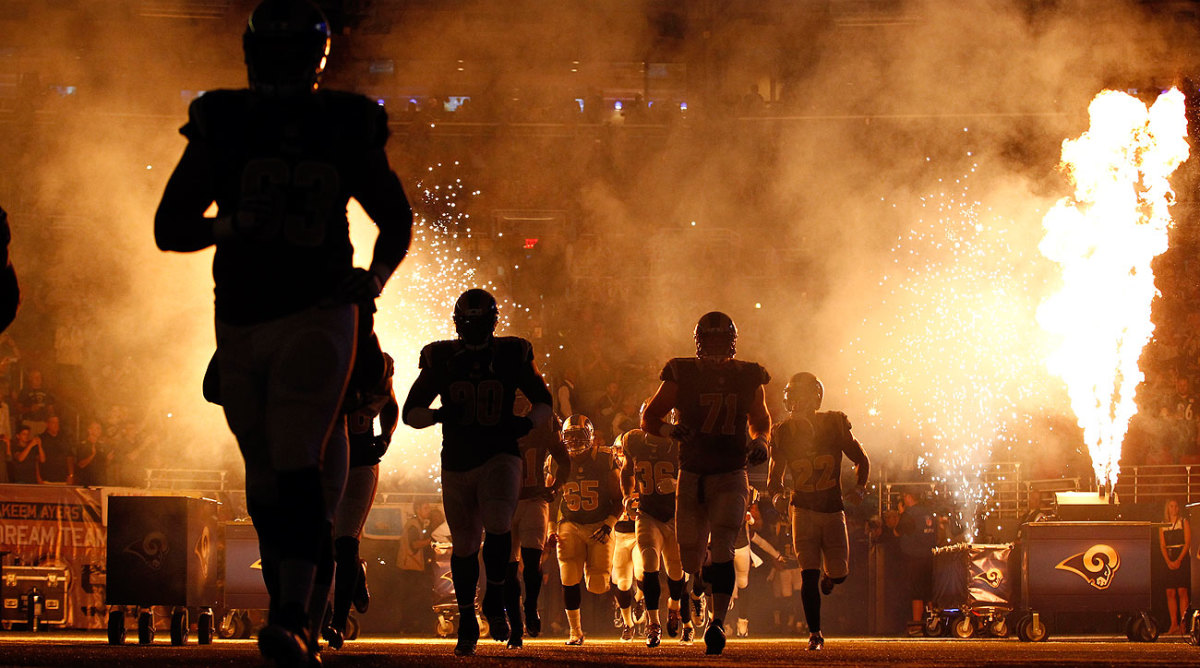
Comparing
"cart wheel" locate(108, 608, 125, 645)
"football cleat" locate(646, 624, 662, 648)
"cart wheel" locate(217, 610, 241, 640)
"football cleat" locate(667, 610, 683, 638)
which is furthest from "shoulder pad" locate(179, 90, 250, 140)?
"cart wheel" locate(217, 610, 241, 640)

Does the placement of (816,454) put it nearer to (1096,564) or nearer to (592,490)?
(592,490)

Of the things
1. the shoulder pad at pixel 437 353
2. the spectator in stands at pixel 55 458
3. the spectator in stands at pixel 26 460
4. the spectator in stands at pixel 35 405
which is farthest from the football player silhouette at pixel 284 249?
the spectator in stands at pixel 35 405

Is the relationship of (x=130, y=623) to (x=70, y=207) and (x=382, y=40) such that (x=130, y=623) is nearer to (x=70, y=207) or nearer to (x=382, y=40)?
(x=70, y=207)

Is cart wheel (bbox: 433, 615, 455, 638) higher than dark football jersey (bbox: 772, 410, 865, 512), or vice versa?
dark football jersey (bbox: 772, 410, 865, 512)

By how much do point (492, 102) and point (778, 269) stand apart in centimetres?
550

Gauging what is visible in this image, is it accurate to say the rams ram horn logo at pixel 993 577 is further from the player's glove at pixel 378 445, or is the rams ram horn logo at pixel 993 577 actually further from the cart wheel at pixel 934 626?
the player's glove at pixel 378 445

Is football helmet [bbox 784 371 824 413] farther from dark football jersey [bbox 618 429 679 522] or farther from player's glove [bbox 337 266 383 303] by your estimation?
player's glove [bbox 337 266 383 303]

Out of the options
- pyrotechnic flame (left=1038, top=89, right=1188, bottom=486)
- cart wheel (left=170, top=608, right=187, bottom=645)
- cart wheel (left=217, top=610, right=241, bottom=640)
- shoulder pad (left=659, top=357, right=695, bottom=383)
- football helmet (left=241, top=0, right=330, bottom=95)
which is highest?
pyrotechnic flame (left=1038, top=89, right=1188, bottom=486)

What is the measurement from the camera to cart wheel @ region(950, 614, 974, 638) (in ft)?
49.9

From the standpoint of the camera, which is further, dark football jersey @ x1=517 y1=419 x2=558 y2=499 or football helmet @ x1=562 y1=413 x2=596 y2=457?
football helmet @ x1=562 y1=413 x2=596 y2=457

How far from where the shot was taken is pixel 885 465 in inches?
843

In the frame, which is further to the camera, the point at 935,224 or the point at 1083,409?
the point at 935,224

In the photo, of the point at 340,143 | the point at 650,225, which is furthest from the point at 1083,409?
the point at 340,143

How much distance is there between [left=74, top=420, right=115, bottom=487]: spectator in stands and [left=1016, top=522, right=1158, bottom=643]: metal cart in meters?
11.2
